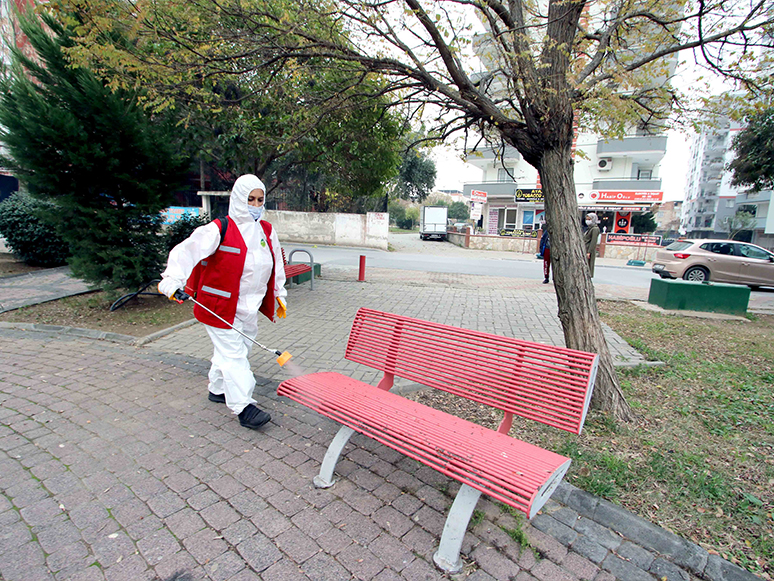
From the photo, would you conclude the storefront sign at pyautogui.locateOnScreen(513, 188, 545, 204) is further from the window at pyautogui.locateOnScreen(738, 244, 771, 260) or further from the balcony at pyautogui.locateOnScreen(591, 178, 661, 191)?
the window at pyautogui.locateOnScreen(738, 244, 771, 260)

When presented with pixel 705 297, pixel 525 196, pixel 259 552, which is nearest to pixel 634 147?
pixel 525 196

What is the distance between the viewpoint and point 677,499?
2500mm

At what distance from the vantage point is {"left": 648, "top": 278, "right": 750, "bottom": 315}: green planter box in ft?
26.0

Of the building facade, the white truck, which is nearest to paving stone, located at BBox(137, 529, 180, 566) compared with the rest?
the building facade

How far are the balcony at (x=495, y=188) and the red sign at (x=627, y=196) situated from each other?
20.3 feet

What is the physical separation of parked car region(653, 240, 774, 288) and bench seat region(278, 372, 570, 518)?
13438 millimetres

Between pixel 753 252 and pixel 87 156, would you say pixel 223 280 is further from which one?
pixel 753 252

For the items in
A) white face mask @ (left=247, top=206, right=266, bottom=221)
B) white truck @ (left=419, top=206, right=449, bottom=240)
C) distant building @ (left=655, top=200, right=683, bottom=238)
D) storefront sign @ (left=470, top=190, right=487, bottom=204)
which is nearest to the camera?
white face mask @ (left=247, top=206, right=266, bottom=221)

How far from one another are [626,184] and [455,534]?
33.4 meters

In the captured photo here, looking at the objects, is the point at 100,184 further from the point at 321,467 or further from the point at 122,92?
the point at 321,467

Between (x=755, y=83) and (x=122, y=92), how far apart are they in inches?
307

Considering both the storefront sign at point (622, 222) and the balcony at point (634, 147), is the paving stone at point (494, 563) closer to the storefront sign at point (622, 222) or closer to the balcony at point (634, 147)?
the balcony at point (634, 147)

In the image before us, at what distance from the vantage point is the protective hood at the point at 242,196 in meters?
3.19

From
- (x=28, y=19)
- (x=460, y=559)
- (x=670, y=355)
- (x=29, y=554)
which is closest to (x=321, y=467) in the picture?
(x=460, y=559)
